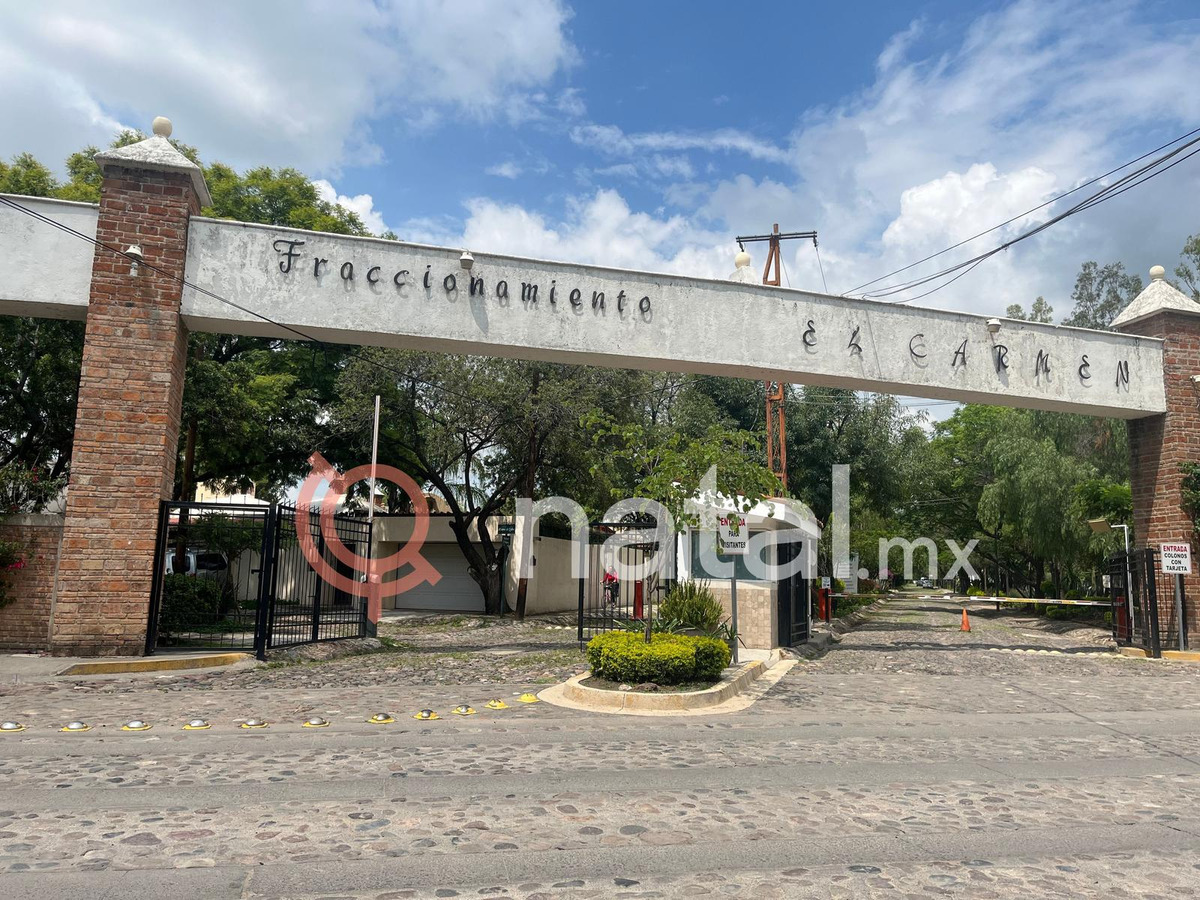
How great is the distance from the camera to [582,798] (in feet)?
19.3

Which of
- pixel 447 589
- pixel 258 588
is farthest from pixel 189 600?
pixel 447 589

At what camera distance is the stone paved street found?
4414 mm

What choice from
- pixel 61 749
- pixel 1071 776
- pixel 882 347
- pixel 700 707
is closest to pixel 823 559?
pixel 882 347

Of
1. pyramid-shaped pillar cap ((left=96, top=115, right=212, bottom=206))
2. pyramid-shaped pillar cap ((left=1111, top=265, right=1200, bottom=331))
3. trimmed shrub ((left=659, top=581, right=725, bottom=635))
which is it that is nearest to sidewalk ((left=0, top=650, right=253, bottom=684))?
trimmed shrub ((left=659, top=581, right=725, bottom=635))

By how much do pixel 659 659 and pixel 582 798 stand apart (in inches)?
190

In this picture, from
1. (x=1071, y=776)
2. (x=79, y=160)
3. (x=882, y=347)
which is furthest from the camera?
(x=79, y=160)

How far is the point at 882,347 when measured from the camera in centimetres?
1584

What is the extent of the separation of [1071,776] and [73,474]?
12.8 meters

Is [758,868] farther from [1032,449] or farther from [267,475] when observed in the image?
[1032,449]

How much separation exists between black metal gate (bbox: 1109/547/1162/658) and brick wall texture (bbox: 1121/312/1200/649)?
452 millimetres

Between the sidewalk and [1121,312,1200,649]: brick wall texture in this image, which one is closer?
the sidewalk

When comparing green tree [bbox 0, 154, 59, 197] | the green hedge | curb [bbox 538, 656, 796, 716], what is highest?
green tree [bbox 0, 154, 59, 197]

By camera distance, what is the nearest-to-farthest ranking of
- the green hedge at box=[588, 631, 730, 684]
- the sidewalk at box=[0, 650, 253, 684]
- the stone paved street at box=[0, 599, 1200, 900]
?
the stone paved street at box=[0, 599, 1200, 900] → the green hedge at box=[588, 631, 730, 684] → the sidewalk at box=[0, 650, 253, 684]

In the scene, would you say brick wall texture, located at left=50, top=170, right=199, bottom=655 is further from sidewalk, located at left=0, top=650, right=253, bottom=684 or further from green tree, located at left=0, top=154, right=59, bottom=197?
green tree, located at left=0, top=154, right=59, bottom=197
